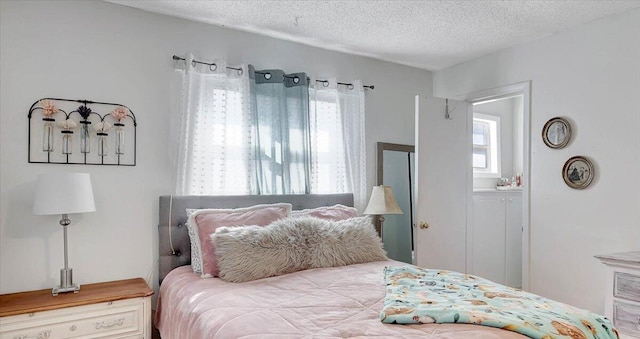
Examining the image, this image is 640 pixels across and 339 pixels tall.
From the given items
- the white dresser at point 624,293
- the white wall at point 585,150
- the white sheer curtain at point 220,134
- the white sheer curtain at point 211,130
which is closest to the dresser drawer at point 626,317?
the white dresser at point 624,293

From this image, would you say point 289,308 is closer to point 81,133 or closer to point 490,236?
point 81,133

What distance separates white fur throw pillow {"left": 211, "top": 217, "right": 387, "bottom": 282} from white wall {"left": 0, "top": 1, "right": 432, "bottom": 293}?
734mm

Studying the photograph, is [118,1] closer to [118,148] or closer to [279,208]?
[118,148]

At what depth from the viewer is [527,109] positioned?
3289 millimetres

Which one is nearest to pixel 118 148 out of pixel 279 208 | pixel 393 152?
pixel 279 208

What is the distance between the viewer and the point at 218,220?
253cm

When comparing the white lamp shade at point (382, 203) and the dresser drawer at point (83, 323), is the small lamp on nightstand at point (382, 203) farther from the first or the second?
the dresser drawer at point (83, 323)

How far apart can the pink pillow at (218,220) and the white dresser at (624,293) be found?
7.01ft

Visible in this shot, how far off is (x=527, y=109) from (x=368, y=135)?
1391 millimetres

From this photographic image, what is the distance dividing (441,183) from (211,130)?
2095mm

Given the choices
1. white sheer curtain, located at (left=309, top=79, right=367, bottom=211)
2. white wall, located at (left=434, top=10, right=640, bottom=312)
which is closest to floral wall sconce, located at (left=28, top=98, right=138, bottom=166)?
white sheer curtain, located at (left=309, top=79, right=367, bottom=211)

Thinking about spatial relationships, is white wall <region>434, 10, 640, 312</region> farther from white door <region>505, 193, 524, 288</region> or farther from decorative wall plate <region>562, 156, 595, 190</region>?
white door <region>505, 193, 524, 288</region>

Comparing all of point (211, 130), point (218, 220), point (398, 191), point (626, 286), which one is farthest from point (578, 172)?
point (211, 130)

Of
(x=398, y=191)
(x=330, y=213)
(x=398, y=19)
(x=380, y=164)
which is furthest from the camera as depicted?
(x=398, y=191)
